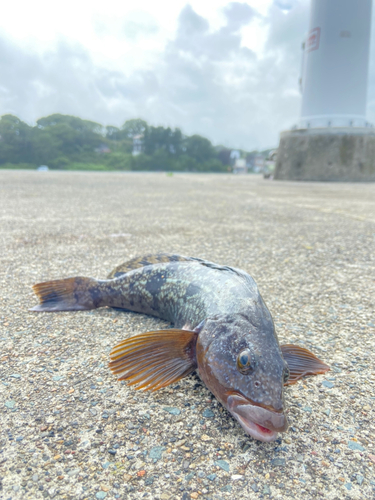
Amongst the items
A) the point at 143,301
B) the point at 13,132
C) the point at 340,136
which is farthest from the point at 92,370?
the point at 13,132

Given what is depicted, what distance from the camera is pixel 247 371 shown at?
1.23 meters

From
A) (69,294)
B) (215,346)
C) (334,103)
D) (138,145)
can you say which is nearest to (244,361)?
(215,346)

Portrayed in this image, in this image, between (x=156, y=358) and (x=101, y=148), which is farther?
(x=101, y=148)

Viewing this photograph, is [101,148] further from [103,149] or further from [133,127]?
[133,127]

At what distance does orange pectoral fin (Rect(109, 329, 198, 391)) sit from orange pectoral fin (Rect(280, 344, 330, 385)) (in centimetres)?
39

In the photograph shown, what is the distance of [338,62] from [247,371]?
2243 centimetres

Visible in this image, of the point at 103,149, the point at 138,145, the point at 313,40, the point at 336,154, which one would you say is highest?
the point at 138,145

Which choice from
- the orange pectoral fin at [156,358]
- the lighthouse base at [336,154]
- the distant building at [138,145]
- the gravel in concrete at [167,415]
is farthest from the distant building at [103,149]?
the orange pectoral fin at [156,358]

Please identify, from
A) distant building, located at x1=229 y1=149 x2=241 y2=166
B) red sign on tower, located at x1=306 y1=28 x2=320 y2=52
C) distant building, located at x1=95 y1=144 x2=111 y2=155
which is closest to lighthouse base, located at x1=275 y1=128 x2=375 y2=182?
red sign on tower, located at x1=306 y1=28 x2=320 y2=52

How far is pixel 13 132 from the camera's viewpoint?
37594mm

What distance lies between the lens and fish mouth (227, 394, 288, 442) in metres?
1.11

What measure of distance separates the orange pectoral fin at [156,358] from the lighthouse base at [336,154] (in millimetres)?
18959

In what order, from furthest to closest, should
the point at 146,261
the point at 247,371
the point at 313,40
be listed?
the point at 313,40 < the point at 146,261 < the point at 247,371

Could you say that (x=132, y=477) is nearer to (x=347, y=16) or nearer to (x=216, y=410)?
(x=216, y=410)
